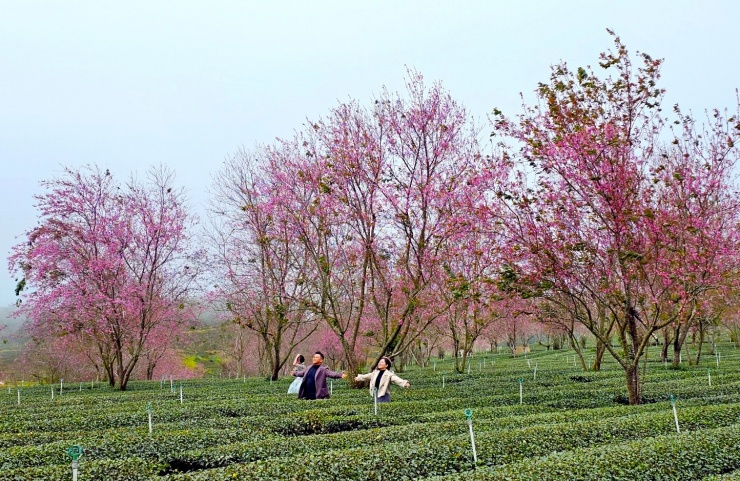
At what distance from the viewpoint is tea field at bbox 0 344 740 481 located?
22.5ft

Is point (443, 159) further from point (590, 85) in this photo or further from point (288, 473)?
point (288, 473)

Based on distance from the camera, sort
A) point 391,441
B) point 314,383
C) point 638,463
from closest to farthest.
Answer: point 638,463
point 391,441
point 314,383

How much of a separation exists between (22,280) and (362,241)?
15.8 metres

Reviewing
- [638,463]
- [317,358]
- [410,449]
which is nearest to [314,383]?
[317,358]

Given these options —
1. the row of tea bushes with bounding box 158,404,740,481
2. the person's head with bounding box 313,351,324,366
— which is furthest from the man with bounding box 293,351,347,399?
the row of tea bushes with bounding box 158,404,740,481

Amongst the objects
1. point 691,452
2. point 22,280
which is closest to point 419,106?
point 691,452

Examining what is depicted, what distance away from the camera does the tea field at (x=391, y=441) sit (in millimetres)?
6867

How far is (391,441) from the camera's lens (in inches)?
352

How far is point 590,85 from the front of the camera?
44.6 ft

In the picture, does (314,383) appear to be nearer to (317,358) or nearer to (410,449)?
(317,358)

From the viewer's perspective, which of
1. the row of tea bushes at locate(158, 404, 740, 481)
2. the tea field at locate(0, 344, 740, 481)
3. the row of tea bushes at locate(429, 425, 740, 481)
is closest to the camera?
the row of tea bushes at locate(429, 425, 740, 481)

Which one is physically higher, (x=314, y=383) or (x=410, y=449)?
(x=410, y=449)

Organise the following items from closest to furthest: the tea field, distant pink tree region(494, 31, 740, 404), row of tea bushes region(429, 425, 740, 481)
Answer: row of tea bushes region(429, 425, 740, 481)
the tea field
distant pink tree region(494, 31, 740, 404)

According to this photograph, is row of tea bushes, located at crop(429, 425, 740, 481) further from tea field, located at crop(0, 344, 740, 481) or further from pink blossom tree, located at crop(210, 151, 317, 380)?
pink blossom tree, located at crop(210, 151, 317, 380)
